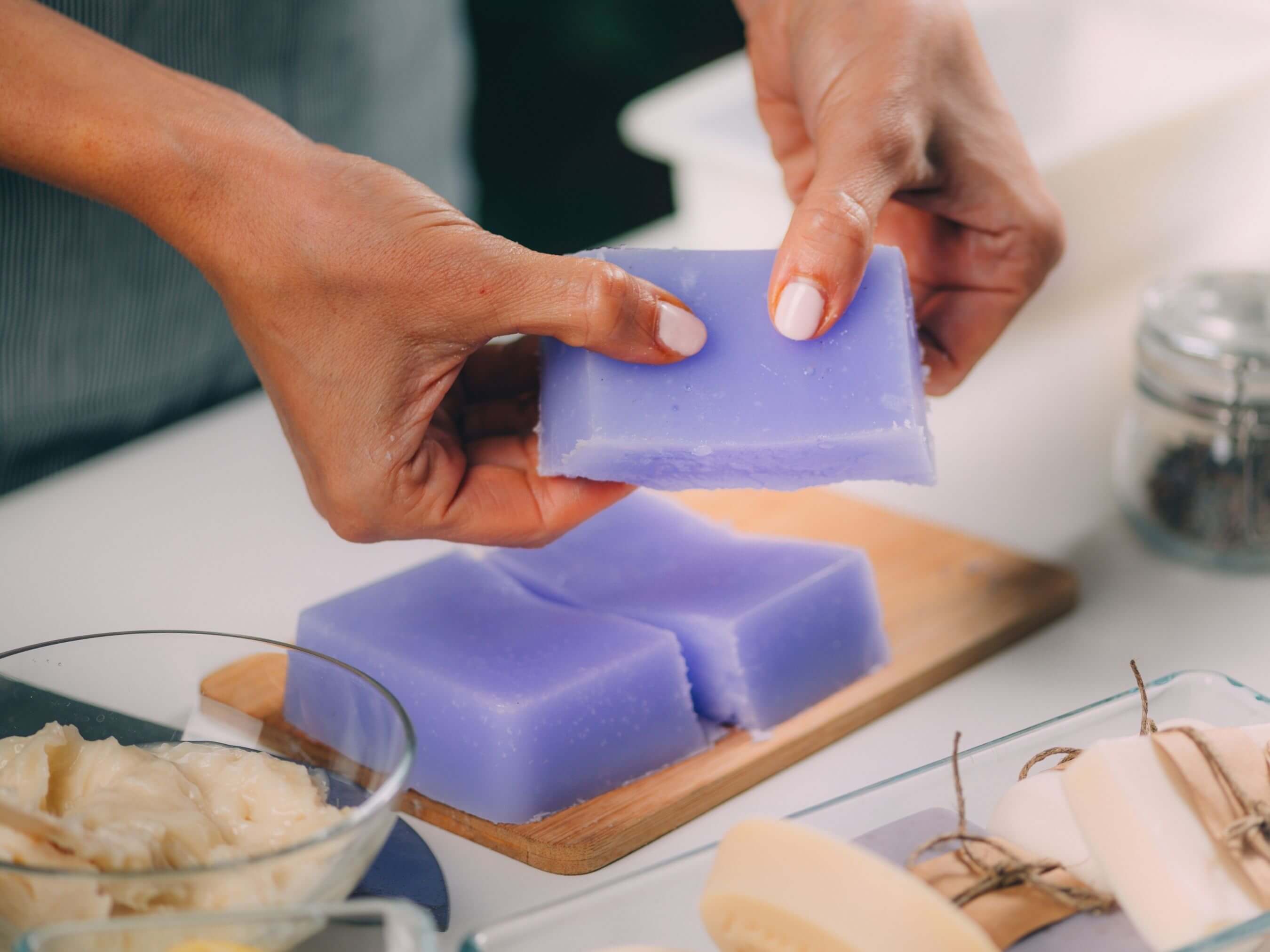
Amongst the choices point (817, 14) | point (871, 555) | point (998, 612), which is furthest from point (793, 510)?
point (817, 14)

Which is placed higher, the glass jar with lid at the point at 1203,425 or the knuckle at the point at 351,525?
the knuckle at the point at 351,525

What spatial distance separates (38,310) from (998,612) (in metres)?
1.02

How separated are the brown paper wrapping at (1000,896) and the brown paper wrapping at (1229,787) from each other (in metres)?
0.07

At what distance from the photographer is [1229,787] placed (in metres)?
0.66

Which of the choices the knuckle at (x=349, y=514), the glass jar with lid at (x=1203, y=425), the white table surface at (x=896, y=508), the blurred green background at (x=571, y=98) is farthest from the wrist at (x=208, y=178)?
the blurred green background at (x=571, y=98)

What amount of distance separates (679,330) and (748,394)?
0.07m

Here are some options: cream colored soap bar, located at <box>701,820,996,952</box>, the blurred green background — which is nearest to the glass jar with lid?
cream colored soap bar, located at <box>701,820,996,952</box>

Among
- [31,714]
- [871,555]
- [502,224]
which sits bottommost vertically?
[502,224]

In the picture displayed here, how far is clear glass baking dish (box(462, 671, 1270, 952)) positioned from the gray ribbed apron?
41.3 inches

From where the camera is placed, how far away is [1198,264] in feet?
6.02

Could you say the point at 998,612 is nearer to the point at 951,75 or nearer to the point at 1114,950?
the point at 951,75

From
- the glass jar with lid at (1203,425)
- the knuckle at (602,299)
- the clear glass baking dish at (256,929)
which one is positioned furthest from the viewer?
the glass jar with lid at (1203,425)

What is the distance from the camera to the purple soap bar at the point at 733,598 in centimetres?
105

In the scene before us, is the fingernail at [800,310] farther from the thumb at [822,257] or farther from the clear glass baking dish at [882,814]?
the clear glass baking dish at [882,814]
